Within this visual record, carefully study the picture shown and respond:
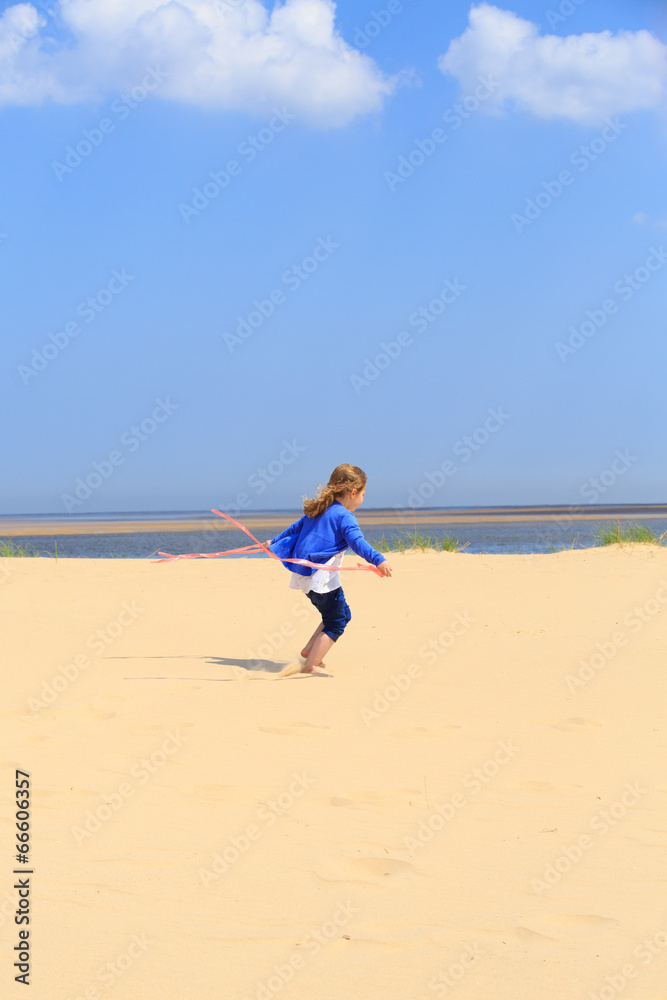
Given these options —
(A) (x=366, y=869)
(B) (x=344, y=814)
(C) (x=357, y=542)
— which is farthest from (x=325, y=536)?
(A) (x=366, y=869)

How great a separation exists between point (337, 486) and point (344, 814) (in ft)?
10.2

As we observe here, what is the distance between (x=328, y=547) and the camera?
642 cm

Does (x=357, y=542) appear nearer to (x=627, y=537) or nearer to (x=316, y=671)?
(x=316, y=671)

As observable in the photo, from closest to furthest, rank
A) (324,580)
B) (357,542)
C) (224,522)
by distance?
(357,542) → (324,580) → (224,522)

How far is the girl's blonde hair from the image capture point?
6.44 metres

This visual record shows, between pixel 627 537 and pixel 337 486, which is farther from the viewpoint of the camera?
pixel 627 537

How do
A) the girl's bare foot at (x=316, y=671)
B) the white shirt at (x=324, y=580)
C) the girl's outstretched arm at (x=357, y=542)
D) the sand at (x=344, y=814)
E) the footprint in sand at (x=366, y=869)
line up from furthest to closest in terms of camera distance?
the girl's bare foot at (x=316, y=671) < the white shirt at (x=324, y=580) < the girl's outstretched arm at (x=357, y=542) < the footprint in sand at (x=366, y=869) < the sand at (x=344, y=814)

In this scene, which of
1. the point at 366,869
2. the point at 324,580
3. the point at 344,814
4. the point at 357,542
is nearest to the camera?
the point at 366,869

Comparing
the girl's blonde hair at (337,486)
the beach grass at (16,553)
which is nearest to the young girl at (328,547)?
the girl's blonde hair at (337,486)

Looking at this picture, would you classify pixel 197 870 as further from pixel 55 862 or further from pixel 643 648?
pixel 643 648

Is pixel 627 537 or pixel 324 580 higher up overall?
pixel 627 537

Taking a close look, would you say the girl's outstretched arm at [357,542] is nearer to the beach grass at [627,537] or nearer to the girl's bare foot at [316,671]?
the girl's bare foot at [316,671]

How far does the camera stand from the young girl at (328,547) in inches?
252

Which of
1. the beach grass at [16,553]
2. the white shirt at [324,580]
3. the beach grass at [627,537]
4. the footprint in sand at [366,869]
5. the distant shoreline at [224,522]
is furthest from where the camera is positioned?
the distant shoreline at [224,522]
